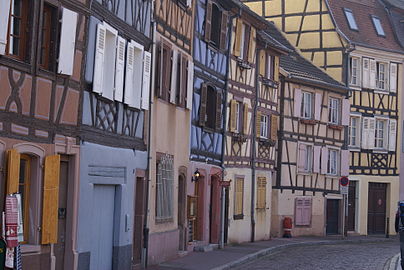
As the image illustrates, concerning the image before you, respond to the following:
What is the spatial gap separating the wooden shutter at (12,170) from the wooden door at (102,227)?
11.9ft

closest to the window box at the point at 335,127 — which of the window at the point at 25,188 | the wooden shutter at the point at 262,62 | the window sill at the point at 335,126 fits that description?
the window sill at the point at 335,126

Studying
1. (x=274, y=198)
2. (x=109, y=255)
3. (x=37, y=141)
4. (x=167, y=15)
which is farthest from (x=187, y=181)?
(x=274, y=198)

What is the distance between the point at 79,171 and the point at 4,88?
10.4ft

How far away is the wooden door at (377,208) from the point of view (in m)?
43.1

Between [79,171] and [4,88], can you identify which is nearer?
[4,88]

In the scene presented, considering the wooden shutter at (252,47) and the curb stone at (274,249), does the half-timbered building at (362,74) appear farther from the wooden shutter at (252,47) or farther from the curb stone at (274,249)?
the wooden shutter at (252,47)

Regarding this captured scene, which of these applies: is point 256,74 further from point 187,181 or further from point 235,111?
point 187,181

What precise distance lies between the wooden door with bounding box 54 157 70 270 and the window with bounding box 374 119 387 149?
99.5ft

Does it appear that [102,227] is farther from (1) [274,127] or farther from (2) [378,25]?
(2) [378,25]

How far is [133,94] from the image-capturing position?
18.7 metres

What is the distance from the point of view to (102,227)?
1711 cm

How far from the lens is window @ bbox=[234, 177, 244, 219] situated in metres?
30.1

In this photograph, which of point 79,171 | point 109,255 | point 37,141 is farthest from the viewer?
point 109,255

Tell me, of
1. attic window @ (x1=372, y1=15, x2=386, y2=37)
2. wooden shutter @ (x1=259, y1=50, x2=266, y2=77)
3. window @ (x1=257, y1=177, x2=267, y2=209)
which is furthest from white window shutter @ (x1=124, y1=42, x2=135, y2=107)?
attic window @ (x1=372, y1=15, x2=386, y2=37)
